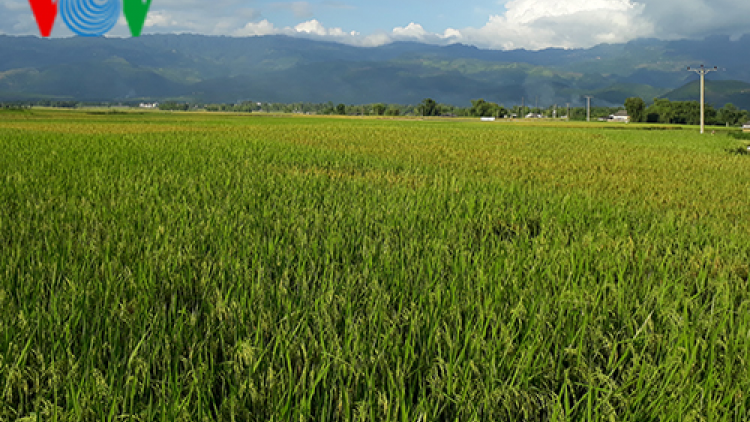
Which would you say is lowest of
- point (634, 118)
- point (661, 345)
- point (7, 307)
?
point (661, 345)

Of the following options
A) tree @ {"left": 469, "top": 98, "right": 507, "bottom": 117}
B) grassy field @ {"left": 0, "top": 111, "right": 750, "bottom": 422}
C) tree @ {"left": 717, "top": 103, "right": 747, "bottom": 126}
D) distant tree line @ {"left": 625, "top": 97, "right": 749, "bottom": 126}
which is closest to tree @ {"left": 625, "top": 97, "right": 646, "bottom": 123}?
distant tree line @ {"left": 625, "top": 97, "right": 749, "bottom": 126}

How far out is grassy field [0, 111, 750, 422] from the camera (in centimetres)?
203

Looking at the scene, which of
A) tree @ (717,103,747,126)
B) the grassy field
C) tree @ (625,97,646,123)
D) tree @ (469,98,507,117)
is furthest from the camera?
tree @ (469,98,507,117)

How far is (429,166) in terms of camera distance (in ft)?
43.4

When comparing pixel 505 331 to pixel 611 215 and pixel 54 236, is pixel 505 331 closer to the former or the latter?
pixel 54 236

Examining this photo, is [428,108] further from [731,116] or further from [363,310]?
[363,310]

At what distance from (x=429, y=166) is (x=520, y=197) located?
17.6ft

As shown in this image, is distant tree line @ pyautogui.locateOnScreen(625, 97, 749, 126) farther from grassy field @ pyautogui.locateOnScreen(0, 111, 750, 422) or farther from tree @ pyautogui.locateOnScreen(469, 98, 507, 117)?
grassy field @ pyautogui.locateOnScreen(0, 111, 750, 422)

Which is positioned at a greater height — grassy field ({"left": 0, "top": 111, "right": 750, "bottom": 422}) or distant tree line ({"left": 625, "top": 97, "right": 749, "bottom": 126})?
distant tree line ({"left": 625, "top": 97, "right": 749, "bottom": 126})

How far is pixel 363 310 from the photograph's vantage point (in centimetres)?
305

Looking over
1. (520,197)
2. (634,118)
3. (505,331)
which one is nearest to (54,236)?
(505,331)

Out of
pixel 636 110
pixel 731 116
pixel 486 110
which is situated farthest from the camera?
pixel 486 110

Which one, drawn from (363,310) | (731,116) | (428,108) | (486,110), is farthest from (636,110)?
(363,310)

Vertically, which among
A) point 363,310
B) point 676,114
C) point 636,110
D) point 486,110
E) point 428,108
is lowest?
point 363,310
